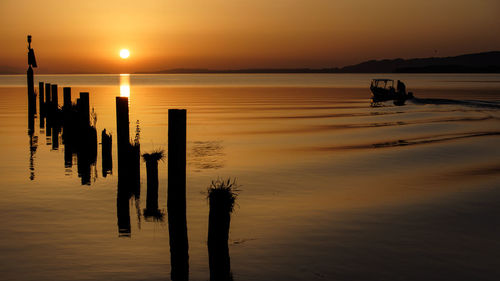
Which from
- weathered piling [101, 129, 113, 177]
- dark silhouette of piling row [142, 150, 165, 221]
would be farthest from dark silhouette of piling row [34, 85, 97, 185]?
dark silhouette of piling row [142, 150, 165, 221]

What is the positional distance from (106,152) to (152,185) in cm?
615

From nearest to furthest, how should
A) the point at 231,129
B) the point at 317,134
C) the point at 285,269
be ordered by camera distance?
the point at 285,269 < the point at 317,134 < the point at 231,129

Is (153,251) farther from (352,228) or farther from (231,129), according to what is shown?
(231,129)

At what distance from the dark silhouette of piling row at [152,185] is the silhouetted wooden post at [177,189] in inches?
174

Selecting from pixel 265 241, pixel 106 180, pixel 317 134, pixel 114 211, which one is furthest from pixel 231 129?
pixel 265 241

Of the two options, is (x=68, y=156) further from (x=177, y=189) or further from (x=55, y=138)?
(x=177, y=189)

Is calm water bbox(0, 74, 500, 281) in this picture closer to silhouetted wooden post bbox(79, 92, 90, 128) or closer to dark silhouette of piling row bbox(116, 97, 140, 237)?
dark silhouette of piling row bbox(116, 97, 140, 237)

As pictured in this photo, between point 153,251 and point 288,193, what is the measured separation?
22.1 feet

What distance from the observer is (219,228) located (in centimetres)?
930

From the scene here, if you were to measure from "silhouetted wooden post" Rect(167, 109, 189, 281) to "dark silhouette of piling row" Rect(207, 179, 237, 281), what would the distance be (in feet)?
2.31

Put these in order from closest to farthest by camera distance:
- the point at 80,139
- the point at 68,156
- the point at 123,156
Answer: the point at 123,156
the point at 80,139
the point at 68,156

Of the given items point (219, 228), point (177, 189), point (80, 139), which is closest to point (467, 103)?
point (80, 139)

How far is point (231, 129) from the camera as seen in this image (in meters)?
37.9

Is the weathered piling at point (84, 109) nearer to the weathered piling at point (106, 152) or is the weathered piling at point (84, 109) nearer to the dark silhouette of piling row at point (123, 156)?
the weathered piling at point (106, 152)
